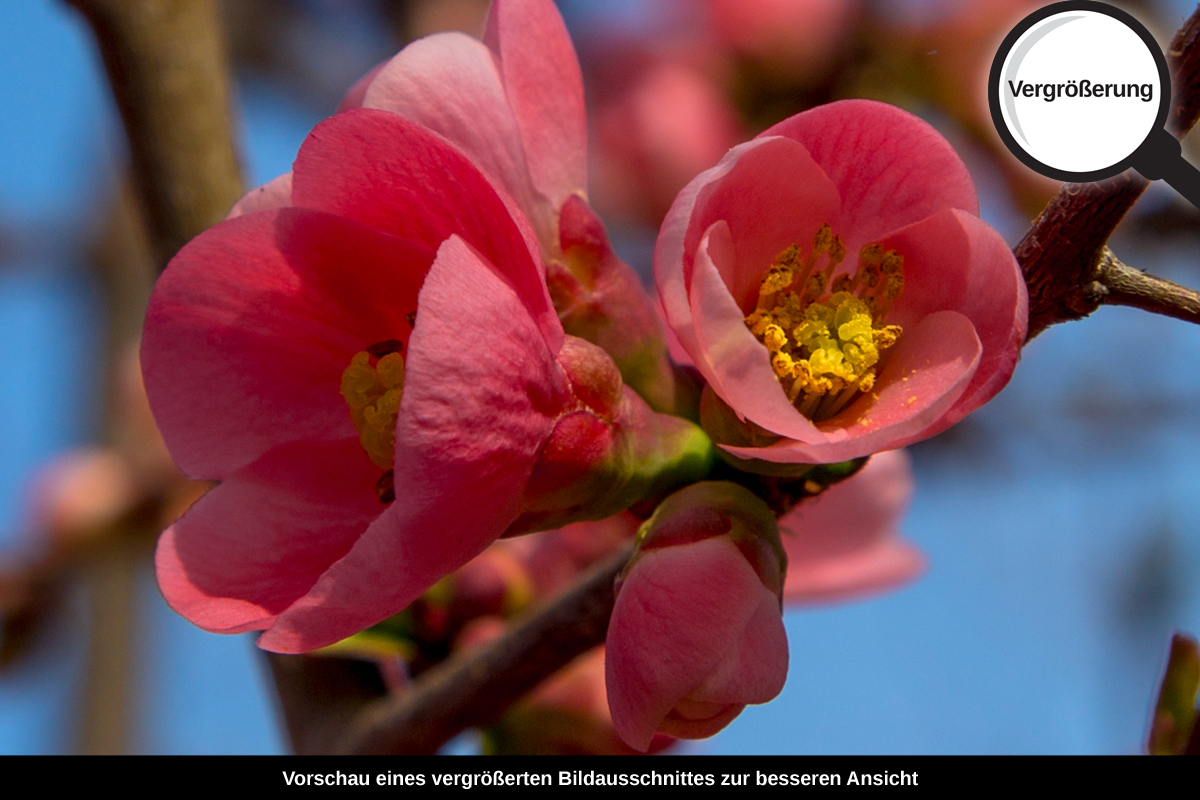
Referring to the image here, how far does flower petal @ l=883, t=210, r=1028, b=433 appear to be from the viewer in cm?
62

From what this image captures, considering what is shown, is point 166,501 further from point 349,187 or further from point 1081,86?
point 1081,86

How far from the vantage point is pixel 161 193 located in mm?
1061

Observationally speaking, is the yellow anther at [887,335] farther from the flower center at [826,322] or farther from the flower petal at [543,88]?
the flower petal at [543,88]

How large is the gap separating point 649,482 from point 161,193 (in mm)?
611

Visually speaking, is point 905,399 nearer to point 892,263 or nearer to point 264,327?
point 892,263

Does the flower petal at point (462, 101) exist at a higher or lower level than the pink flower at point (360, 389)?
higher

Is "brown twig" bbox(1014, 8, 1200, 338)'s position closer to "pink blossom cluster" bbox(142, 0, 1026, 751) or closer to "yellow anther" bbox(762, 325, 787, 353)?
"pink blossom cluster" bbox(142, 0, 1026, 751)

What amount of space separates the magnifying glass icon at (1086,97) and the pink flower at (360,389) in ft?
0.99

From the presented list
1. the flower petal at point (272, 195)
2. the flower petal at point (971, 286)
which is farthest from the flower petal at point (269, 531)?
the flower petal at point (971, 286)

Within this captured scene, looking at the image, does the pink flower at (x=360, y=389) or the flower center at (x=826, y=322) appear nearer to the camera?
the pink flower at (x=360, y=389)

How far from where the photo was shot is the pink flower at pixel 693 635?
603 mm

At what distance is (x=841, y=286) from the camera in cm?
74

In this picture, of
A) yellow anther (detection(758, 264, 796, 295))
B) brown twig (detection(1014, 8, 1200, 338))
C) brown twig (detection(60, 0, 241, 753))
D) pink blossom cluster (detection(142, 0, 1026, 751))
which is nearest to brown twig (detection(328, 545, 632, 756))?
pink blossom cluster (detection(142, 0, 1026, 751))
